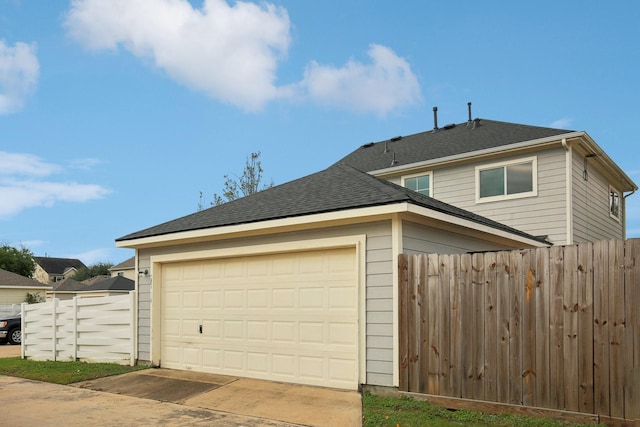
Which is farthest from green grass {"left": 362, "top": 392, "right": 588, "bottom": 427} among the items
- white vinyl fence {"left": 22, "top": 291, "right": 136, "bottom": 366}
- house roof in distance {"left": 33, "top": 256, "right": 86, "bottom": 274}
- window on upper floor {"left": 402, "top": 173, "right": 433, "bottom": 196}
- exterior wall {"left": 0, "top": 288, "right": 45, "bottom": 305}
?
house roof in distance {"left": 33, "top": 256, "right": 86, "bottom": 274}

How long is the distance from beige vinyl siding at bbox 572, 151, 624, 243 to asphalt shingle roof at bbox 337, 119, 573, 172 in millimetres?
1485

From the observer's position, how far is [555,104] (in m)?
14.0

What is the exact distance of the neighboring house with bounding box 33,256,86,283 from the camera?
246ft

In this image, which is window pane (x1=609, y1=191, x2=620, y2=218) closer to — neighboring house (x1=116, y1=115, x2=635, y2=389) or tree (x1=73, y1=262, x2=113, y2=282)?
neighboring house (x1=116, y1=115, x2=635, y2=389)

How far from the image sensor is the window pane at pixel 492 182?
15359 millimetres

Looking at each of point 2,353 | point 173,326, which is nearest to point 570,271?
point 173,326

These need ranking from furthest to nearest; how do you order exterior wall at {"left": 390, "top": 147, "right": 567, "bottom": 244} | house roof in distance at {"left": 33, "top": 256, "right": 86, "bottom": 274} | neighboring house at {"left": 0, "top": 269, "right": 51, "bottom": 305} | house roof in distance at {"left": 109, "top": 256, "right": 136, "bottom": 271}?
house roof in distance at {"left": 33, "top": 256, "right": 86, "bottom": 274} → house roof in distance at {"left": 109, "top": 256, "right": 136, "bottom": 271} → neighboring house at {"left": 0, "top": 269, "right": 51, "bottom": 305} → exterior wall at {"left": 390, "top": 147, "right": 567, "bottom": 244}

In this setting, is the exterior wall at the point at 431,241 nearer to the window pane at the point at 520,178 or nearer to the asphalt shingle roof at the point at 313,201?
the asphalt shingle roof at the point at 313,201

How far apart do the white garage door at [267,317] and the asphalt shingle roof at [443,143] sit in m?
9.12

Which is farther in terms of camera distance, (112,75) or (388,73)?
(388,73)

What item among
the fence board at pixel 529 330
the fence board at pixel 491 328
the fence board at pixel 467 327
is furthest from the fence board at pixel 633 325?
the fence board at pixel 467 327

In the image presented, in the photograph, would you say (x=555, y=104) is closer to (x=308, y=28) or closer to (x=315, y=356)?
(x=308, y=28)

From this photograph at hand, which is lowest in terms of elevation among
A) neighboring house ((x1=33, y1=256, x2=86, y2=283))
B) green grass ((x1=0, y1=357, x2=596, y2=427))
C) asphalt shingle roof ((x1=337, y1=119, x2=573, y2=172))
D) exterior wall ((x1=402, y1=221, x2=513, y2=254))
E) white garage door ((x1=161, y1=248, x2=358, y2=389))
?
neighboring house ((x1=33, y1=256, x2=86, y2=283))

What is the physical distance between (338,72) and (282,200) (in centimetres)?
752
